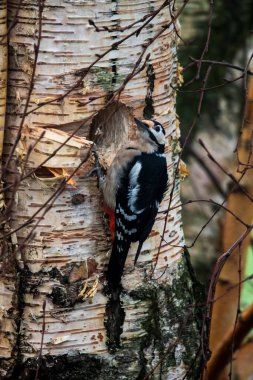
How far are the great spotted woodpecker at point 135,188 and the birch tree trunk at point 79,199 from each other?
0.17ft

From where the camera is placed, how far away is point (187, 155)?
14.6ft

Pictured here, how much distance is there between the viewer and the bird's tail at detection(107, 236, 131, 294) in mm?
2992

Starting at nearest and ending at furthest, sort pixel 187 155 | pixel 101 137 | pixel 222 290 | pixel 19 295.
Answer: pixel 19 295 → pixel 101 137 → pixel 222 290 → pixel 187 155

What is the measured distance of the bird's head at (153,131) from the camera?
10.1 ft

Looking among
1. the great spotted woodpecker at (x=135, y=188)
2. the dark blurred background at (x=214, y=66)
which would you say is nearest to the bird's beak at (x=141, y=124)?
the great spotted woodpecker at (x=135, y=188)

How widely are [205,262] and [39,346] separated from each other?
5.76 ft

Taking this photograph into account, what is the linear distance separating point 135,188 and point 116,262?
0.53 m

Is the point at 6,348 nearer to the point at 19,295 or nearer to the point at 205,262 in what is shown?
the point at 19,295

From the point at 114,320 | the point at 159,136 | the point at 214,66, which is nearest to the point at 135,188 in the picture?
the point at 159,136

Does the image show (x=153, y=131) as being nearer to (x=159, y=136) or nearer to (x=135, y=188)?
(x=159, y=136)

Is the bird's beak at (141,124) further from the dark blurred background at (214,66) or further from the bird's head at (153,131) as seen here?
the dark blurred background at (214,66)

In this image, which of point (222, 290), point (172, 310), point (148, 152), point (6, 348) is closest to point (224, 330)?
point (222, 290)

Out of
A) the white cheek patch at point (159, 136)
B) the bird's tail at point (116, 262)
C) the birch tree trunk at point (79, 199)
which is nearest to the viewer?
the birch tree trunk at point (79, 199)

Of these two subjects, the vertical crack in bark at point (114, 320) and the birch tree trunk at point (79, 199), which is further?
the vertical crack in bark at point (114, 320)
